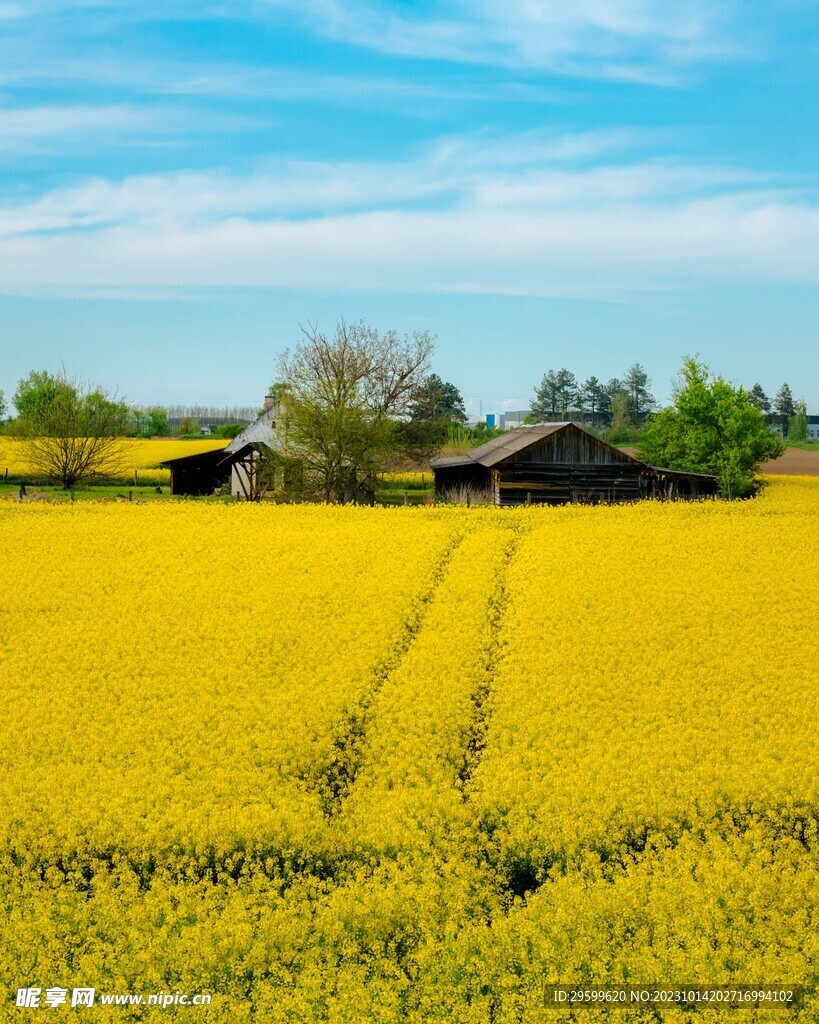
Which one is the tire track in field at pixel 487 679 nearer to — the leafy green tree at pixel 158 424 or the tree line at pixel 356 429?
the tree line at pixel 356 429

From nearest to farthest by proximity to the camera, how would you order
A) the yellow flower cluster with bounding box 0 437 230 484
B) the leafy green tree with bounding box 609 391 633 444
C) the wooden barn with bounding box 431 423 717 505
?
the wooden barn with bounding box 431 423 717 505, the yellow flower cluster with bounding box 0 437 230 484, the leafy green tree with bounding box 609 391 633 444

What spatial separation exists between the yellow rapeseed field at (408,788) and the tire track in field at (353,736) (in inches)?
2.2

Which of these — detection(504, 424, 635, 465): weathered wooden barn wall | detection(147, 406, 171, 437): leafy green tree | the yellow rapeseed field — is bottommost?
the yellow rapeseed field

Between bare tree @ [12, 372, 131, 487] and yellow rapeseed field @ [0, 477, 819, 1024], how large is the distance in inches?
1639

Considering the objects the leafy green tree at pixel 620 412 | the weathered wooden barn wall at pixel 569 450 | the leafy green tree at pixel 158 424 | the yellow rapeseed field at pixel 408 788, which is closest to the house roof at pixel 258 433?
the weathered wooden barn wall at pixel 569 450

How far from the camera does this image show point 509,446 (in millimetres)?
49781

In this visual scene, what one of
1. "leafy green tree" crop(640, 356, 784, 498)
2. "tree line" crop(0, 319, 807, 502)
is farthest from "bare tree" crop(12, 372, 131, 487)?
"leafy green tree" crop(640, 356, 784, 498)

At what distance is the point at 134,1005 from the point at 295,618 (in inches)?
456

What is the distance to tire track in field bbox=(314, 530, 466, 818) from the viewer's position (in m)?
13.4

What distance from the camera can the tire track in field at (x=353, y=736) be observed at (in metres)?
13.4

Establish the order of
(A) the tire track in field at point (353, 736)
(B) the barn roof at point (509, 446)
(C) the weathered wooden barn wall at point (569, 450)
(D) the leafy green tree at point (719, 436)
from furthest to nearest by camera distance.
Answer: (D) the leafy green tree at point (719, 436), (C) the weathered wooden barn wall at point (569, 450), (B) the barn roof at point (509, 446), (A) the tire track in field at point (353, 736)

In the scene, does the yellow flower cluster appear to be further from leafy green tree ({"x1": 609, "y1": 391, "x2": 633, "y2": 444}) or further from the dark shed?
leafy green tree ({"x1": 609, "y1": 391, "x2": 633, "y2": 444})

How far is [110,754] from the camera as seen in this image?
14.4 meters

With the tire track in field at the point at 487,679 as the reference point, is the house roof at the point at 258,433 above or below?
above
